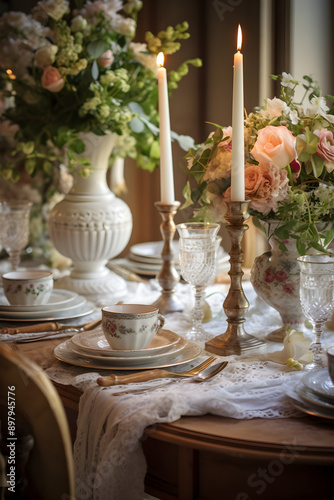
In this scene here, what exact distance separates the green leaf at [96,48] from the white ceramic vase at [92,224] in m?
0.23

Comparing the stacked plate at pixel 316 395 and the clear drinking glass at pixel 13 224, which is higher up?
the clear drinking glass at pixel 13 224

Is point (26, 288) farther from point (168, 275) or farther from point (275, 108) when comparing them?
point (275, 108)

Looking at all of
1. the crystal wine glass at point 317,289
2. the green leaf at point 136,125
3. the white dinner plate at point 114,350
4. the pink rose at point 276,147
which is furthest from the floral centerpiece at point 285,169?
the green leaf at point 136,125

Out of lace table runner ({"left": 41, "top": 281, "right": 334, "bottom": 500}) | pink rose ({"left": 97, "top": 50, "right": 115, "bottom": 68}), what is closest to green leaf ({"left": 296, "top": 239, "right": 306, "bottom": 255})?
lace table runner ({"left": 41, "top": 281, "right": 334, "bottom": 500})

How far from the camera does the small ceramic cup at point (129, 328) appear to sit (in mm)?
1194

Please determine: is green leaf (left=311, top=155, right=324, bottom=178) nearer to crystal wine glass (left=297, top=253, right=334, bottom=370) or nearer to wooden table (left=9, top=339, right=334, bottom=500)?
crystal wine glass (left=297, top=253, right=334, bottom=370)

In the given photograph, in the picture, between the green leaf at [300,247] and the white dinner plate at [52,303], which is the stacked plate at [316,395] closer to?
the green leaf at [300,247]

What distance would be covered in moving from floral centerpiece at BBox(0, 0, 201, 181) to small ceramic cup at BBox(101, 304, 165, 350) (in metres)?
0.72

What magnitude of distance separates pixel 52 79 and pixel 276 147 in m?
0.74

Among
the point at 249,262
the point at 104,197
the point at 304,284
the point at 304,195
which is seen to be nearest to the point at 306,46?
the point at 249,262

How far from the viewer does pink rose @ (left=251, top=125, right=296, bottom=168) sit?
4.21 feet

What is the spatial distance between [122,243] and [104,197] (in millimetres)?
150

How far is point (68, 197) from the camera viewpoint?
1933 mm

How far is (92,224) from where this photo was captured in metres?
1.88
